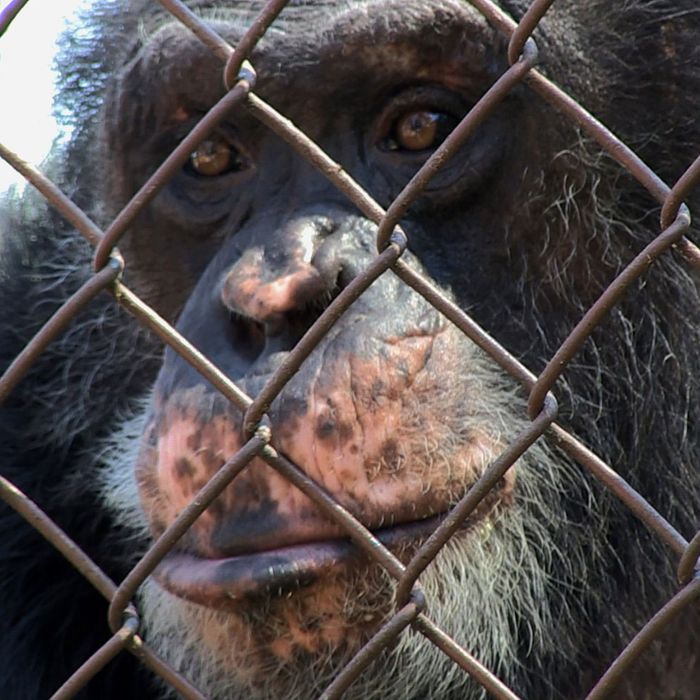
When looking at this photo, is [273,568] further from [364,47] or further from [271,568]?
[364,47]

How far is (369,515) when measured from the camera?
1.80 metres

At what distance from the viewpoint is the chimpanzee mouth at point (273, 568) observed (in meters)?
1.77

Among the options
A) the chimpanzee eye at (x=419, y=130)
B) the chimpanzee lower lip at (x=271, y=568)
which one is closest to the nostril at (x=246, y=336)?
the chimpanzee lower lip at (x=271, y=568)

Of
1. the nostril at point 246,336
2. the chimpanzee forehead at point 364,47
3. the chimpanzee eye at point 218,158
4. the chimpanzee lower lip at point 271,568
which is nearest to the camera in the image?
the chimpanzee lower lip at point 271,568

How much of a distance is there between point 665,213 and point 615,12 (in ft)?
3.65

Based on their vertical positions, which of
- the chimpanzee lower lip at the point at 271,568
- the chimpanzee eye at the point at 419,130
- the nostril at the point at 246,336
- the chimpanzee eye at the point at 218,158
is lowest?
the chimpanzee lower lip at the point at 271,568

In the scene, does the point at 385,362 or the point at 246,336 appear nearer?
the point at 385,362

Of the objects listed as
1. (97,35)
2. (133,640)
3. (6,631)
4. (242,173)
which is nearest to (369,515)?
(133,640)

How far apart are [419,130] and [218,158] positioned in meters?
0.39

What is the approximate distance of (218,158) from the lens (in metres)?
2.41

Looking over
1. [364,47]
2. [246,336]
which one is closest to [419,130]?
[364,47]

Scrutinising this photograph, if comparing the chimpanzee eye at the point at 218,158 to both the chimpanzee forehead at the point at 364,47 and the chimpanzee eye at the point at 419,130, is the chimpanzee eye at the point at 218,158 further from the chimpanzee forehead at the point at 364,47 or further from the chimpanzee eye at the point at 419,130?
the chimpanzee eye at the point at 419,130

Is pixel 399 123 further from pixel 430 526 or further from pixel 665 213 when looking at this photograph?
pixel 665 213

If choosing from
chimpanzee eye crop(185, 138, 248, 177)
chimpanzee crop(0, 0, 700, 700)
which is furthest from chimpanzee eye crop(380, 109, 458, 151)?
chimpanzee eye crop(185, 138, 248, 177)
